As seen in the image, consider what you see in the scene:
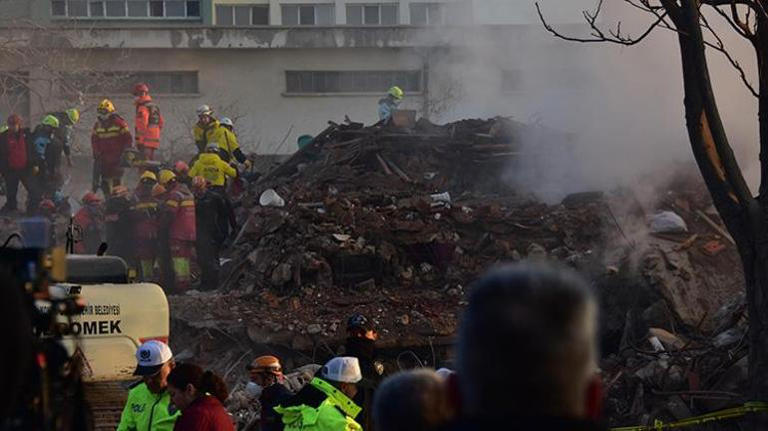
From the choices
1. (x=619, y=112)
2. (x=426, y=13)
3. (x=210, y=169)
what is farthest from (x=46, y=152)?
(x=426, y=13)

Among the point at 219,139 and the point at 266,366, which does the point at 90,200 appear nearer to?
the point at 219,139

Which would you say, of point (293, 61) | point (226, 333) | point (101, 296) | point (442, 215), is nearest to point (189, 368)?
point (101, 296)

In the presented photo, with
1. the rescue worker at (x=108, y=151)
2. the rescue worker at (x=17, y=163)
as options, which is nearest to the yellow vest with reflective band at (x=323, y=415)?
the rescue worker at (x=108, y=151)

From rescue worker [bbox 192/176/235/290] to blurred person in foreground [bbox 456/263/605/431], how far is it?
1552cm

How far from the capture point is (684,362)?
1167cm

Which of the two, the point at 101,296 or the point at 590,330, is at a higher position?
the point at 590,330

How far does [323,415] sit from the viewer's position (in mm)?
7430

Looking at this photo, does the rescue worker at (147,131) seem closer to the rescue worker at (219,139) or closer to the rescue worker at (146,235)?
the rescue worker at (219,139)

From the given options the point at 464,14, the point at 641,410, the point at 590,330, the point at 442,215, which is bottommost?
the point at 641,410

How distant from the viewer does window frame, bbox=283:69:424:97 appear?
3966 cm

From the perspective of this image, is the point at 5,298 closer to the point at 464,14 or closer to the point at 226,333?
the point at 226,333

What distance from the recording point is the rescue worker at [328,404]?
24.3 ft

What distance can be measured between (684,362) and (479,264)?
185 inches

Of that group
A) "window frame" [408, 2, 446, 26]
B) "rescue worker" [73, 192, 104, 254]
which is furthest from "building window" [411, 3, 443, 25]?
"rescue worker" [73, 192, 104, 254]
